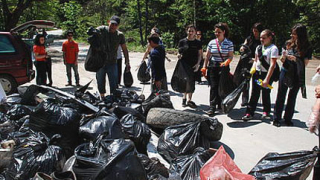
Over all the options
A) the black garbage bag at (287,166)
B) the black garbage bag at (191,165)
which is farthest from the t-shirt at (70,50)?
the black garbage bag at (287,166)

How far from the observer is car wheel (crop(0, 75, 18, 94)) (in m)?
7.54

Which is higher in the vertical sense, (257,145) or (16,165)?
(16,165)

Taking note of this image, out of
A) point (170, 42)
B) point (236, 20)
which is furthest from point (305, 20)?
point (170, 42)

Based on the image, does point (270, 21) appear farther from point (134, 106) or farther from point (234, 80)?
point (134, 106)

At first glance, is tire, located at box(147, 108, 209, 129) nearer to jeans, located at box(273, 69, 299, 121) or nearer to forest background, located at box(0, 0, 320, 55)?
jeans, located at box(273, 69, 299, 121)

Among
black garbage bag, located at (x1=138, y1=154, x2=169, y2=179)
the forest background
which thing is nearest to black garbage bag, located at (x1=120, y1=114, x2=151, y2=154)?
black garbage bag, located at (x1=138, y1=154, x2=169, y2=179)

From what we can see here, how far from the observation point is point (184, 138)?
13.2 feet

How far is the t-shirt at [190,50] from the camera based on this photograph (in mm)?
6484

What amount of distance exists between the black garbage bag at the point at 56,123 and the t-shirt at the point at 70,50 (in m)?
5.44

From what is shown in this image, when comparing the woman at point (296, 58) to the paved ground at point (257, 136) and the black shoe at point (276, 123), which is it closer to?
the black shoe at point (276, 123)

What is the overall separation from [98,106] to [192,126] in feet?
5.95

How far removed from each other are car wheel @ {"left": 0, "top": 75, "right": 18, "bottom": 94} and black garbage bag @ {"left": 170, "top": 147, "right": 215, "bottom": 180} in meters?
5.67

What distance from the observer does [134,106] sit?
5.49 metres

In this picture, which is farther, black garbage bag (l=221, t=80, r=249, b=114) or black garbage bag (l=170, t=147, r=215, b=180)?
black garbage bag (l=221, t=80, r=249, b=114)
